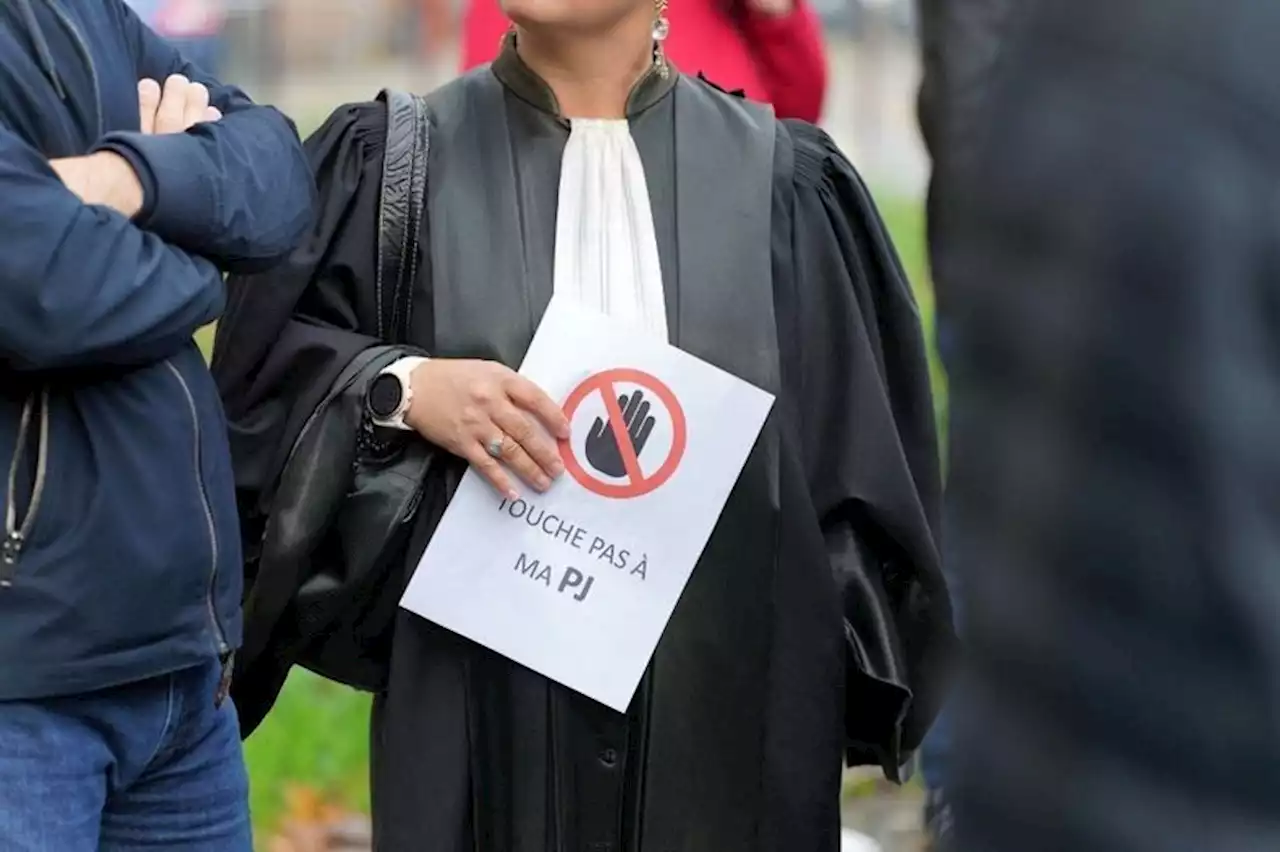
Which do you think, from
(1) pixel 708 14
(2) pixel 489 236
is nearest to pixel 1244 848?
(2) pixel 489 236

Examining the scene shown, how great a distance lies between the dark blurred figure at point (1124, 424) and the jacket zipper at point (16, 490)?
1.16 meters

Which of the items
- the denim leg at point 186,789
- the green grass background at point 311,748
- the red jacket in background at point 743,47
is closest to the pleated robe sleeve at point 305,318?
the denim leg at point 186,789

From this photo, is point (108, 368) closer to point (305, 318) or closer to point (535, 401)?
point (305, 318)

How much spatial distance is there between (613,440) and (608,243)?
0.24 metres

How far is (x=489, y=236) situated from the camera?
2.18 m

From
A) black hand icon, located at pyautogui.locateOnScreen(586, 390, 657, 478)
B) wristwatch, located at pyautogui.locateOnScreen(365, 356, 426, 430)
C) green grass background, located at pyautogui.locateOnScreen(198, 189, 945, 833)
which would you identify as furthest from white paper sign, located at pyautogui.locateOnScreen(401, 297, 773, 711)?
green grass background, located at pyautogui.locateOnScreen(198, 189, 945, 833)

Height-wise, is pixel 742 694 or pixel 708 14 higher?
pixel 708 14

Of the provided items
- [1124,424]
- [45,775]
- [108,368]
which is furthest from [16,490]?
[1124,424]

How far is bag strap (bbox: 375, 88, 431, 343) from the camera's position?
2.18m

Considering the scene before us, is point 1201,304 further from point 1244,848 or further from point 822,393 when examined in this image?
point 822,393

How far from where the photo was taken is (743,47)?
2.98 meters

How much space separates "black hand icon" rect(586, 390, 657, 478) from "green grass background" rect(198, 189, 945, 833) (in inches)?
69.2

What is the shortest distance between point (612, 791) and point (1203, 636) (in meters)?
1.36

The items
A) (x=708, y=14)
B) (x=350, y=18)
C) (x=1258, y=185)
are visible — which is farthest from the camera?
(x=350, y=18)
